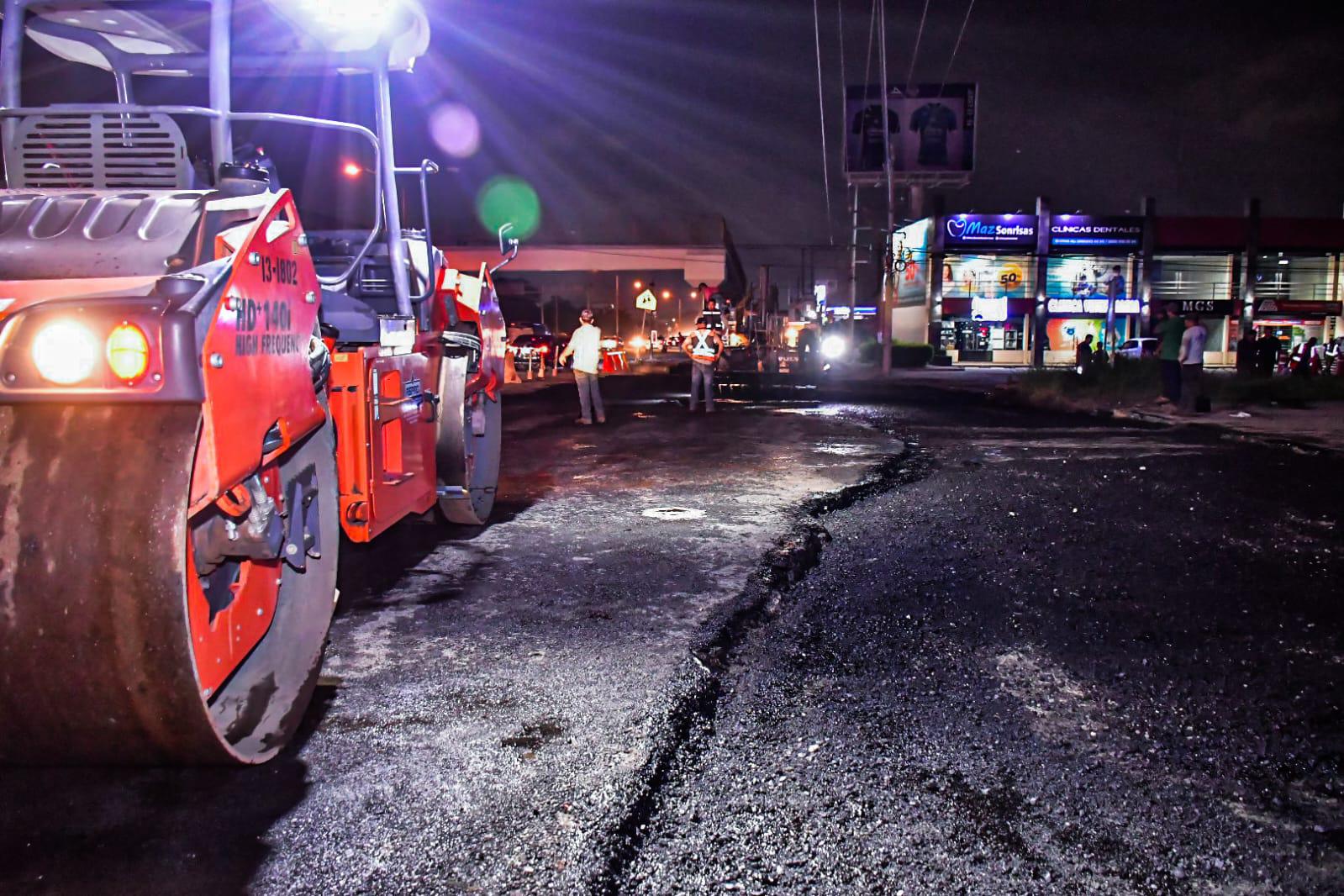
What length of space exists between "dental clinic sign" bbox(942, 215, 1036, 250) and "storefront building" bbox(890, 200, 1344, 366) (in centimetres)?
6

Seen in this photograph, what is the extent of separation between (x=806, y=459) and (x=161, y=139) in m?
8.07

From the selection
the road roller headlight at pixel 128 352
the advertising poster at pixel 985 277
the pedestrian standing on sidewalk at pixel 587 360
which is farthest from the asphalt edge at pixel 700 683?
the advertising poster at pixel 985 277

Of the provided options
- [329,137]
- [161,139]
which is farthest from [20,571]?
[329,137]

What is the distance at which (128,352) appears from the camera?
2322 millimetres

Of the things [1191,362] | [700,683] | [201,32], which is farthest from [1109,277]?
[700,683]

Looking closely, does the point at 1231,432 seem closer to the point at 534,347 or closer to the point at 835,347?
the point at 534,347

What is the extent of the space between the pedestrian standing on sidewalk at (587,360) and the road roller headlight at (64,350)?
12.0 meters

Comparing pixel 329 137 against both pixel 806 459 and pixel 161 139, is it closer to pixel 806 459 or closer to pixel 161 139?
pixel 161 139

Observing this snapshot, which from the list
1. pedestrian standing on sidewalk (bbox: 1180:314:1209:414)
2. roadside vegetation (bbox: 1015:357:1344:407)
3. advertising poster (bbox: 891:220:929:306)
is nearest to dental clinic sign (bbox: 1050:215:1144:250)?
advertising poster (bbox: 891:220:929:306)

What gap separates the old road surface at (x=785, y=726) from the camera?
102 inches

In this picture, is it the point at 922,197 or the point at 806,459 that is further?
the point at 922,197

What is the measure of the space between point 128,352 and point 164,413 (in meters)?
0.17

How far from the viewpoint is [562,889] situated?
2447mm

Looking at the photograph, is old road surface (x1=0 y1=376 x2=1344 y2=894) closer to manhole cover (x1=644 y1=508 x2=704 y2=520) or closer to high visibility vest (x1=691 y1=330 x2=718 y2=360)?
manhole cover (x1=644 y1=508 x2=704 y2=520)
